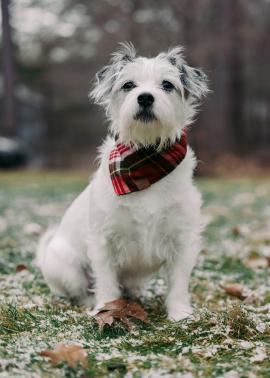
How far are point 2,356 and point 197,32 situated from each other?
18.2 m

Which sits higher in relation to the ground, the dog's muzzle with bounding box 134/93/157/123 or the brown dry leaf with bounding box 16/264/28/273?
the dog's muzzle with bounding box 134/93/157/123

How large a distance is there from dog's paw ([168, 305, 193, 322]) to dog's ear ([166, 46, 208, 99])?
1.54 meters

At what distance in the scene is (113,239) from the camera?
14.3 feet

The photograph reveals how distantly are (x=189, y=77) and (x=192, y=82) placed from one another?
44mm

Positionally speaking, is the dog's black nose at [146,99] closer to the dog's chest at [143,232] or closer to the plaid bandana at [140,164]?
the plaid bandana at [140,164]

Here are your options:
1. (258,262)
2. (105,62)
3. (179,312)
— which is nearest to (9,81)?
(105,62)

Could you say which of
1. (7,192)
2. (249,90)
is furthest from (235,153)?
(7,192)

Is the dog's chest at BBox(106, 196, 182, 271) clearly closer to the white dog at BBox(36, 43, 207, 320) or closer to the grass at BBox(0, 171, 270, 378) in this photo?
the white dog at BBox(36, 43, 207, 320)

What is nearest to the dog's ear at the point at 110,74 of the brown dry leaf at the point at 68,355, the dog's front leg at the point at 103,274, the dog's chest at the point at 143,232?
the dog's chest at the point at 143,232

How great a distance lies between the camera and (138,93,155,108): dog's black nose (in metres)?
4.06

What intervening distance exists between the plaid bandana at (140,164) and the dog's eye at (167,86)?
37 cm

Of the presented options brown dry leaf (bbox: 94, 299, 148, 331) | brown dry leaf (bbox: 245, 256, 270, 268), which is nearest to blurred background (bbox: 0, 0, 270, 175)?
brown dry leaf (bbox: 245, 256, 270, 268)

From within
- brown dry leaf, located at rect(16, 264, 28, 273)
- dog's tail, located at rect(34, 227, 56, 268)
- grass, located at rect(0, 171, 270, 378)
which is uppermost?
dog's tail, located at rect(34, 227, 56, 268)

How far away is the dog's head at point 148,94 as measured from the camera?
13.5 ft
